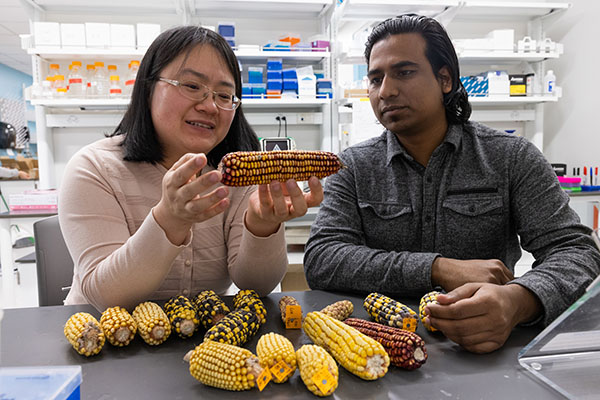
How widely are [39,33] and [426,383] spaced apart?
12.8 ft

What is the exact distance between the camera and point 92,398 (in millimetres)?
661

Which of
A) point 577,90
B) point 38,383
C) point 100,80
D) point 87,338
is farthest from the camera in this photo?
point 577,90

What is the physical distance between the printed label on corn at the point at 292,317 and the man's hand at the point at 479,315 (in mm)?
287

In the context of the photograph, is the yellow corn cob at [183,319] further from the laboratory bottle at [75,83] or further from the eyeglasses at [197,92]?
the laboratory bottle at [75,83]

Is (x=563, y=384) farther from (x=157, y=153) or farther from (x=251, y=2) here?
(x=251, y=2)

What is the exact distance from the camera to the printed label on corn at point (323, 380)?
0.66 m

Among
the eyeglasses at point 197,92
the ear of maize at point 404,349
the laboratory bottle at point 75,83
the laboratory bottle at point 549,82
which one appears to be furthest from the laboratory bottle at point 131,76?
the laboratory bottle at point 549,82

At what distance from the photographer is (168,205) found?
0.95m

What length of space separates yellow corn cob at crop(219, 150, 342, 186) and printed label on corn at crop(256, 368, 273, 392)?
1.45ft

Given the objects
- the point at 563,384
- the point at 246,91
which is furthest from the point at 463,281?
the point at 246,91

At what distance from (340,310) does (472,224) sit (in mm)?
719

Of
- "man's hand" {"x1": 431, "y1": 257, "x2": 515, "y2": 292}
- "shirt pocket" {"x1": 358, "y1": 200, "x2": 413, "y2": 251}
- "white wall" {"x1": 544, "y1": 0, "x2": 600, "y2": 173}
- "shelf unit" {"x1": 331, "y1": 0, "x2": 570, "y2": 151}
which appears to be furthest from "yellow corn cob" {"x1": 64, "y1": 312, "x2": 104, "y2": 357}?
"white wall" {"x1": 544, "y1": 0, "x2": 600, "y2": 173}

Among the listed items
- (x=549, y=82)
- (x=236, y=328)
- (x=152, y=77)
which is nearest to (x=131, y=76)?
(x=152, y=77)

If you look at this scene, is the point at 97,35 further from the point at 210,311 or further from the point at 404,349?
the point at 404,349
